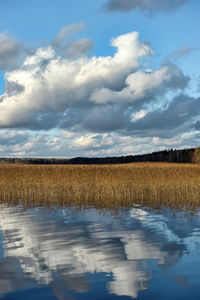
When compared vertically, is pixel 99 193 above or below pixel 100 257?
above

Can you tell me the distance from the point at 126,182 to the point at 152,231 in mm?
10706

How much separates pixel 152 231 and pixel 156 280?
4.24 meters

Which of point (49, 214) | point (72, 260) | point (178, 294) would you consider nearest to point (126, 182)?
point (49, 214)

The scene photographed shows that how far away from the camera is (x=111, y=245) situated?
877 cm

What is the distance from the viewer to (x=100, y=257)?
7.77m

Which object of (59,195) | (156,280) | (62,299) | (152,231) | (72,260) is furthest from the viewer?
(59,195)

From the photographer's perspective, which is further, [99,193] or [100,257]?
[99,193]

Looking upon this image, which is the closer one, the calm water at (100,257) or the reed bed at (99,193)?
the calm water at (100,257)

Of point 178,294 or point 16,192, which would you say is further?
point 16,192

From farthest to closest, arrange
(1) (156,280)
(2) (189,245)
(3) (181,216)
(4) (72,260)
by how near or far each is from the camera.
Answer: (3) (181,216), (2) (189,245), (4) (72,260), (1) (156,280)

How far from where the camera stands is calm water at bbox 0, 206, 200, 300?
5.84 metres

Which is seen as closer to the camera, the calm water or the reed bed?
the calm water

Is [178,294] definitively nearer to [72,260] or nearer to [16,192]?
[72,260]

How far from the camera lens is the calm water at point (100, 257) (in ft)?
19.1
